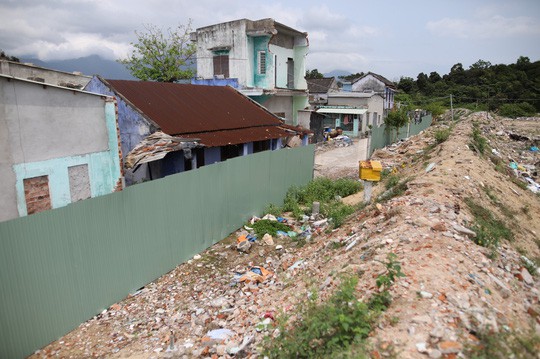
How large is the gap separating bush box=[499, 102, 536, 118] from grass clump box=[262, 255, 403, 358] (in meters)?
44.1

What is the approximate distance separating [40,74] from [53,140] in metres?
7.88

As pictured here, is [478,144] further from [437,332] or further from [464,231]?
[437,332]

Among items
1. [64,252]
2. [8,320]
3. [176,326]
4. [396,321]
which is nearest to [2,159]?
[64,252]

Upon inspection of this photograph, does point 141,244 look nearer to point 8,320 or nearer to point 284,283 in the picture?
point 8,320

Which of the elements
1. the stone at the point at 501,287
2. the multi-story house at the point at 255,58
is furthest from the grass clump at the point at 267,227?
the multi-story house at the point at 255,58

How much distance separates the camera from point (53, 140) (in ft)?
23.7

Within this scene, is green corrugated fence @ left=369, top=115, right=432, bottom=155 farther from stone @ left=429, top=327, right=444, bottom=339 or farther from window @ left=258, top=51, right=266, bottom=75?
stone @ left=429, top=327, right=444, bottom=339

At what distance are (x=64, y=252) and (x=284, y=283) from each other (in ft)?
11.0

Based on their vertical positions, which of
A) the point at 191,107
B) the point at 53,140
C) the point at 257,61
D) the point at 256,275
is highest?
the point at 257,61

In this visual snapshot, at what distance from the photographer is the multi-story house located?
19359 millimetres

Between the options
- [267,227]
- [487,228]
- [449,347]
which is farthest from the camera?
[267,227]

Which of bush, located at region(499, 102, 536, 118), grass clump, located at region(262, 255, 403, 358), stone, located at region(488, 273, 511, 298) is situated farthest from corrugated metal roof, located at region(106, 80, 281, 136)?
bush, located at region(499, 102, 536, 118)

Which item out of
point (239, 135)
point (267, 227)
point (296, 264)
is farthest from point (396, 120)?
point (296, 264)

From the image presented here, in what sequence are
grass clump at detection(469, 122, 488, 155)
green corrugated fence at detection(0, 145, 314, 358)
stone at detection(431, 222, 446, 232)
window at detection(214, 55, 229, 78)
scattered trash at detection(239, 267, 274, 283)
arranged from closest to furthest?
1. green corrugated fence at detection(0, 145, 314, 358)
2. stone at detection(431, 222, 446, 232)
3. scattered trash at detection(239, 267, 274, 283)
4. grass clump at detection(469, 122, 488, 155)
5. window at detection(214, 55, 229, 78)
